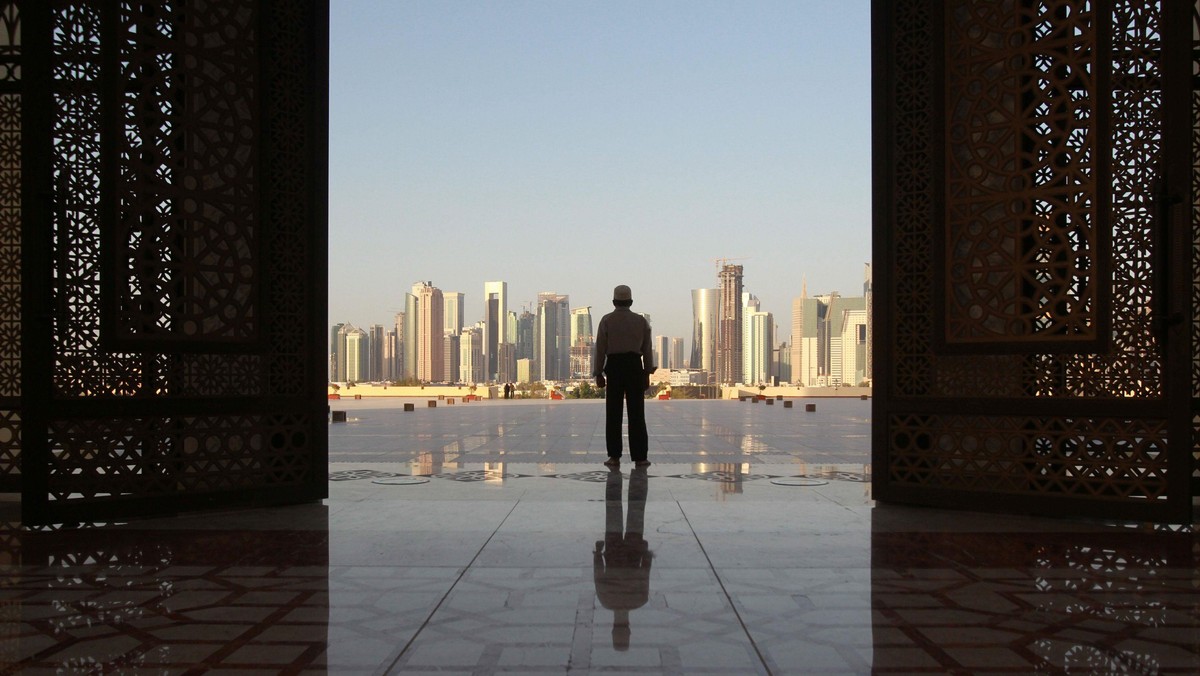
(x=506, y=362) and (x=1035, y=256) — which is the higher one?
(x=1035, y=256)

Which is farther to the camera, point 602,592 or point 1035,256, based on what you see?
point 1035,256

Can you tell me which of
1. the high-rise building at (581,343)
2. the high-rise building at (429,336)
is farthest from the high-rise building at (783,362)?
the high-rise building at (429,336)

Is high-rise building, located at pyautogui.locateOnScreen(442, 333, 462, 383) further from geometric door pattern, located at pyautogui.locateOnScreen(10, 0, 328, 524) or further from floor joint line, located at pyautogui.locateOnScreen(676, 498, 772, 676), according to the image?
floor joint line, located at pyautogui.locateOnScreen(676, 498, 772, 676)

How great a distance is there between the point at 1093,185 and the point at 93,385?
529cm

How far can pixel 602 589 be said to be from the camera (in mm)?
3051

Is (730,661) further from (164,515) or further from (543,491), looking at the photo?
(164,515)

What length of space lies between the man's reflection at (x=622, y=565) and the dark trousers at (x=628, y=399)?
1570 millimetres

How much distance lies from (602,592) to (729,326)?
11098cm

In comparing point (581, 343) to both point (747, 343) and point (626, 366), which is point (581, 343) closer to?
point (747, 343)

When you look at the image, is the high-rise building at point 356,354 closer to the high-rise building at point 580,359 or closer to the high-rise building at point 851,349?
the high-rise building at point 580,359

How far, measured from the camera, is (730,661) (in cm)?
231

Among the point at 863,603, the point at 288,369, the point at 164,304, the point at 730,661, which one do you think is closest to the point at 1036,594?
the point at 863,603

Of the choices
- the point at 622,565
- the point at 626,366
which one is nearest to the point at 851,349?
the point at 626,366

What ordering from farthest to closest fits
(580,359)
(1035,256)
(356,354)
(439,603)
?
(580,359)
(356,354)
(1035,256)
(439,603)
